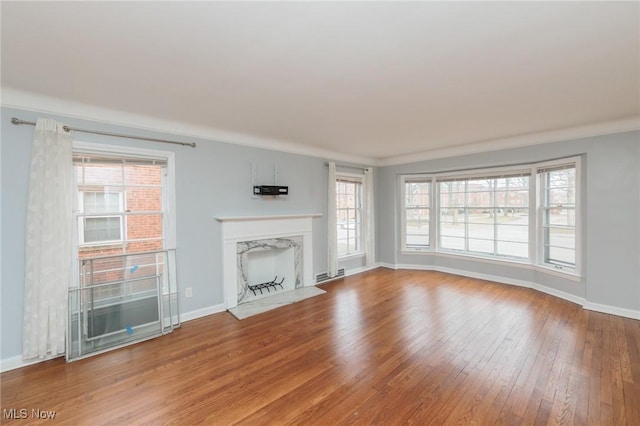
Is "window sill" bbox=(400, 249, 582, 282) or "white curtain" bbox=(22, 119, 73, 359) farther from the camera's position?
"window sill" bbox=(400, 249, 582, 282)

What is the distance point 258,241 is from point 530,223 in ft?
15.1

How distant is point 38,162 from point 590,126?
255 inches

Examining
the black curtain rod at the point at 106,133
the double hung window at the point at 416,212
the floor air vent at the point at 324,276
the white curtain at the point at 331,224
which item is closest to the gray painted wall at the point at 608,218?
the double hung window at the point at 416,212

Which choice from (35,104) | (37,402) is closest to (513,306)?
(37,402)

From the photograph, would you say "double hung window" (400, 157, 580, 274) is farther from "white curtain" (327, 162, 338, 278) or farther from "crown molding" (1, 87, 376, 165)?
"crown molding" (1, 87, 376, 165)

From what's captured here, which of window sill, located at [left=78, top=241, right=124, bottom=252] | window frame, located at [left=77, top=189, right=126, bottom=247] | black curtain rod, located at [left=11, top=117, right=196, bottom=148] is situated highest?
black curtain rod, located at [left=11, top=117, right=196, bottom=148]

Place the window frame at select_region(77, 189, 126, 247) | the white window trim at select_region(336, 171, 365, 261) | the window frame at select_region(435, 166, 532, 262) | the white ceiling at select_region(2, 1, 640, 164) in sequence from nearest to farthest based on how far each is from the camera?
the white ceiling at select_region(2, 1, 640, 164)
the window frame at select_region(77, 189, 126, 247)
the window frame at select_region(435, 166, 532, 262)
the white window trim at select_region(336, 171, 365, 261)

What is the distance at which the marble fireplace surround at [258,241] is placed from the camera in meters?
3.81

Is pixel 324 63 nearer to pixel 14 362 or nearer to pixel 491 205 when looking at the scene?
pixel 14 362

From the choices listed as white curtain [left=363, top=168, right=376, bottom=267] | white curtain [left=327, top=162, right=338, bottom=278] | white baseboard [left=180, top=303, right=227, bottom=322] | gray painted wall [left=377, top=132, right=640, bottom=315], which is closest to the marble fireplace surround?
white baseboard [left=180, top=303, right=227, bottom=322]

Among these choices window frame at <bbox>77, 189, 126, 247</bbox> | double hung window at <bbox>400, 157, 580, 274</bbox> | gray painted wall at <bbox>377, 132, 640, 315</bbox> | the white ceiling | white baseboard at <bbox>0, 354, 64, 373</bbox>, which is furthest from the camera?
double hung window at <bbox>400, 157, 580, 274</bbox>

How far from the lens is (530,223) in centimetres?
460

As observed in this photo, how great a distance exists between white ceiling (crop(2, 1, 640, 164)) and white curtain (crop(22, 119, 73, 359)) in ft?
1.39

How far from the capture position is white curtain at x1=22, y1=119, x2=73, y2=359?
98.7 inches
